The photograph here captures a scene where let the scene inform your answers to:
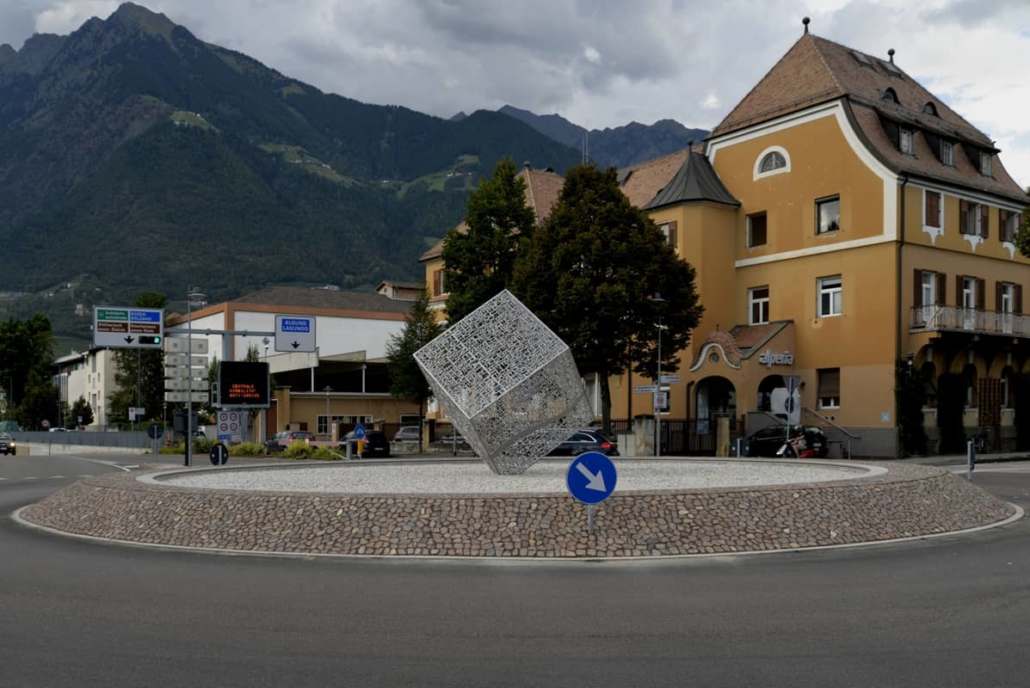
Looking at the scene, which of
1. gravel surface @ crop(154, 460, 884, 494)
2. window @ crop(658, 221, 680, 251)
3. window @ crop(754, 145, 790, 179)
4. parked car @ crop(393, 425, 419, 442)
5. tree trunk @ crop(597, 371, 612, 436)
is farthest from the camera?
parked car @ crop(393, 425, 419, 442)

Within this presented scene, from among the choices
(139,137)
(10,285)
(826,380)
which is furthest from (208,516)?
(139,137)

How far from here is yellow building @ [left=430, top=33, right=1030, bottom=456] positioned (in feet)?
144

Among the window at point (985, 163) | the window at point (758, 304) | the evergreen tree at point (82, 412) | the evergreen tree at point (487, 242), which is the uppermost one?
the window at point (985, 163)

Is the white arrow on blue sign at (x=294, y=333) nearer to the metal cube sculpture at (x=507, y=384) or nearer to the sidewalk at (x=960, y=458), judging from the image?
the metal cube sculpture at (x=507, y=384)

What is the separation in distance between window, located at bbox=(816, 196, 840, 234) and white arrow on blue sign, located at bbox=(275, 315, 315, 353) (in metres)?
22.8

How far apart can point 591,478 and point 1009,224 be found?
44017 millimetres

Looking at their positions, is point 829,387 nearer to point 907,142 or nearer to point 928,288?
point 928,288

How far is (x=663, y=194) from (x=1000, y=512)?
117 feet

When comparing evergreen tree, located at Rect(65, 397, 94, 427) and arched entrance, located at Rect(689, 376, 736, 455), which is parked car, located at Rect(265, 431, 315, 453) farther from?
evergreen tree, located at Rect(65, 397, 94, 427)

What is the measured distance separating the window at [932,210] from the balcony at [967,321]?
12.5 feet

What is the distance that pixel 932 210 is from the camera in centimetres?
4503

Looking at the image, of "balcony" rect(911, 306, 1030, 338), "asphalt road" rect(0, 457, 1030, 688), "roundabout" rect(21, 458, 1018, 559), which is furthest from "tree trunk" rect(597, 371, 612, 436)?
"asphalt road" rect(0, 457, 1030, 688)

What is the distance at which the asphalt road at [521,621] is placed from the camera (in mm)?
7375

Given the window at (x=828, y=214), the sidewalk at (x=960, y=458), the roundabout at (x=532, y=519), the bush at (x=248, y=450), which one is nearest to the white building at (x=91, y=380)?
the bush at (x=248, y=450)
